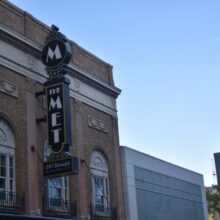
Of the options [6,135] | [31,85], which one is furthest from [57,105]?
[6,135]

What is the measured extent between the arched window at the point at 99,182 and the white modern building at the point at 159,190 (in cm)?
171

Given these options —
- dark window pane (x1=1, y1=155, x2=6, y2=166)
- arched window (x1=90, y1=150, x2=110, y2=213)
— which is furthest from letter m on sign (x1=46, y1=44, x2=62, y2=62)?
arched window (x1=90, y1=150, x2=110, y2=213)

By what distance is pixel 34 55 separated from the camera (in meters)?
20.7

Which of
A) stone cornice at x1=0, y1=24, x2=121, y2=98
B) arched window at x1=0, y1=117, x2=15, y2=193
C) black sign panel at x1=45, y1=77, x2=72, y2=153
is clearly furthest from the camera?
stone cornice at x1=0, y1=24, x2=121, y2=98

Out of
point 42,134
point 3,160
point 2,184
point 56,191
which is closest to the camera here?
point 2,184

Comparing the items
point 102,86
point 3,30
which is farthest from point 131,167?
point 3,30

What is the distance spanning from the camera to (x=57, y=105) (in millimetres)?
19281

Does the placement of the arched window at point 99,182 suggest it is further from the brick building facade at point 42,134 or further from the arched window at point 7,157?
the arched window at point 7,157

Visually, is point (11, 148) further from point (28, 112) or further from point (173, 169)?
point (173, 169)

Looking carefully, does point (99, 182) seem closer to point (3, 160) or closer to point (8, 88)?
point (3, 160)

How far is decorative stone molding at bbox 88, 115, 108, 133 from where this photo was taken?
24.0 meters

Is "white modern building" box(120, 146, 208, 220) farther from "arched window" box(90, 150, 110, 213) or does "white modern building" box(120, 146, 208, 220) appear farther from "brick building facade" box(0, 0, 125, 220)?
"arched window" box(90, 150, 110, 213)

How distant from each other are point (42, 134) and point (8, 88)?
260 cm

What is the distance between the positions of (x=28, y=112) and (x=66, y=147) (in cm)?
233
